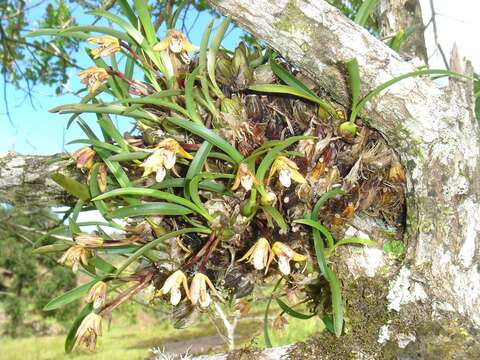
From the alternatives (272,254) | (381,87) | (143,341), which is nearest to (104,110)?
(272,254)

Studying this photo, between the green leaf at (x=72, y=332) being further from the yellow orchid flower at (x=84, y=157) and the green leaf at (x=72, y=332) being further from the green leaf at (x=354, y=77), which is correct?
the green leaf at (x=354, y=77)

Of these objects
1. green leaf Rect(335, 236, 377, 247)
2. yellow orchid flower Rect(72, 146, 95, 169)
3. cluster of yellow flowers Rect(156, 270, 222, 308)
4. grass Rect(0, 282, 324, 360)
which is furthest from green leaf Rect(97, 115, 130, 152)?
grass Rect(0, 282, 324, 360)

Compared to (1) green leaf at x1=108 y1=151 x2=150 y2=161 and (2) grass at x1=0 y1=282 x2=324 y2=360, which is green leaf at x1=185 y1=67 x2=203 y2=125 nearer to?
(1) green leaf at x1=108 y1=151 x2=150 y2=161

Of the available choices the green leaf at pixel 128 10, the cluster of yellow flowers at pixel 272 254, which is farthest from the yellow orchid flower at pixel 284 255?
the green leaf at pixel 128 10

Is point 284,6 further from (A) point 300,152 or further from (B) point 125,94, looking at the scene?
(B) point 125,94

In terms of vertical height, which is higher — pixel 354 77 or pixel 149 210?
pixel 354 77

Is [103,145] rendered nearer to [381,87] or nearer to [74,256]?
[74,256]
